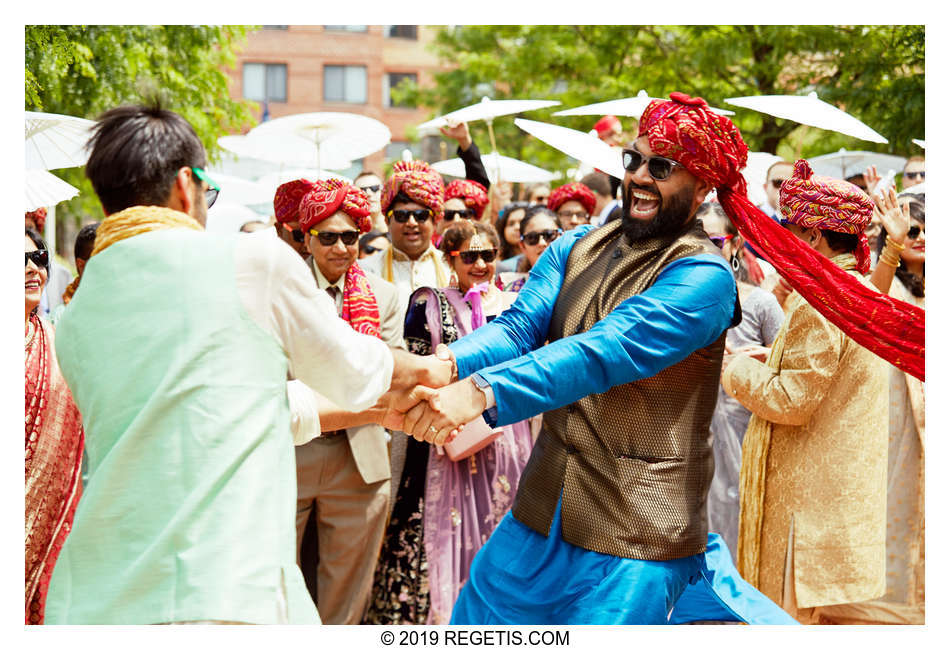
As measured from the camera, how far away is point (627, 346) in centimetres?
350

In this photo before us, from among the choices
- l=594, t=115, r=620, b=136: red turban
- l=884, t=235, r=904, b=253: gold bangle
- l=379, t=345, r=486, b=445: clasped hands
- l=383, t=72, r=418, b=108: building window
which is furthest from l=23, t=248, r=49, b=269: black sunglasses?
l=383, t=72, r=418, b=108: building window

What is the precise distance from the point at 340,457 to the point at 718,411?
231cm

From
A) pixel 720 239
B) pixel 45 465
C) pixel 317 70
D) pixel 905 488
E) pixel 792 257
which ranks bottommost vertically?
pixel 317 70

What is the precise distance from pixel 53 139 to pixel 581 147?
10.3 feet

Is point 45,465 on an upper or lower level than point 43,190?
lower

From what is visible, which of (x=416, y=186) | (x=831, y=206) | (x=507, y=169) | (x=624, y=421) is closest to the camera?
(x=624, y=421)

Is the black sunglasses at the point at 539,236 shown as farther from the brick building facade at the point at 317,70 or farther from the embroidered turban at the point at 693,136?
the brick building facade at the point at 317,70

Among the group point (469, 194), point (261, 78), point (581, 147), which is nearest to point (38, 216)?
point (469, 194)

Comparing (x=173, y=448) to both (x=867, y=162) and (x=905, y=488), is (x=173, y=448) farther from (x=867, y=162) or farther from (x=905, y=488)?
(x=867, y=162)

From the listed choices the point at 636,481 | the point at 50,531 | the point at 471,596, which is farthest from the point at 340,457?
the point at 636,481

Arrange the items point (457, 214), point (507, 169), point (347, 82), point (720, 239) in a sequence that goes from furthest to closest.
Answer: point (347, 82), point (507, 169), point (457, 214), point (720, 239)

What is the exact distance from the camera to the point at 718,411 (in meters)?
6.48

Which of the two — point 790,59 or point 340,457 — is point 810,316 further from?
point 790,59

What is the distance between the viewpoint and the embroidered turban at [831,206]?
4.96 meters
